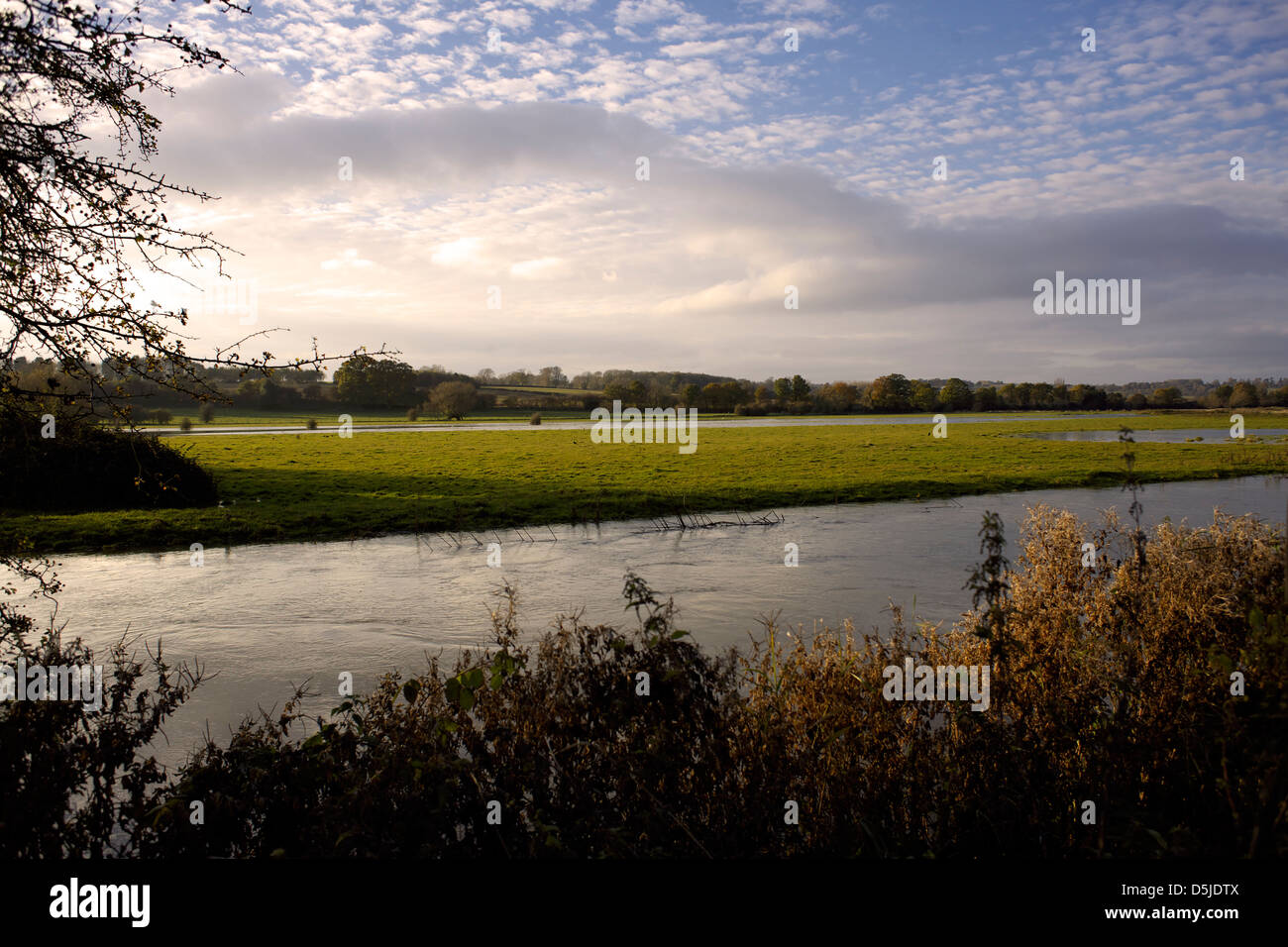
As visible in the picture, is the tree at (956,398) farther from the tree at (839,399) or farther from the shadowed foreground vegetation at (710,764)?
the shadowed foreground vegetation at (710,764)

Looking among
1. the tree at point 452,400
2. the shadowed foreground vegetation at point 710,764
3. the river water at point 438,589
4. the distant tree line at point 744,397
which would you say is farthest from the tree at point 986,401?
the shadowed foreground vegetation at point 710,764

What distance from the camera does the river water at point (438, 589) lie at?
12.3 metres

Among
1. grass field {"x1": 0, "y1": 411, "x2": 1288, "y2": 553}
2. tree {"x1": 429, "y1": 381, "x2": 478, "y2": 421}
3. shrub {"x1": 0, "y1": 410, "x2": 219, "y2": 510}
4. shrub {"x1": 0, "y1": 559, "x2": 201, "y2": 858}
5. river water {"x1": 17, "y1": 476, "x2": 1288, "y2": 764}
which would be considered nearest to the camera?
shrub {"x1": 0, "y1": 559, "x2": 201, "y2": 858}

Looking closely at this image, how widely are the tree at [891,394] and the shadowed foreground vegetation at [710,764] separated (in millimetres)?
155381

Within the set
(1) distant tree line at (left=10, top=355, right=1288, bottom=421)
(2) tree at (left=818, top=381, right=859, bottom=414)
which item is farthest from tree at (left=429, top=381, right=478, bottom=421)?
(2) tree at (left=818, top=381, right=859, bottom=414)

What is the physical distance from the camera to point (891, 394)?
163m

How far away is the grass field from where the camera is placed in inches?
947

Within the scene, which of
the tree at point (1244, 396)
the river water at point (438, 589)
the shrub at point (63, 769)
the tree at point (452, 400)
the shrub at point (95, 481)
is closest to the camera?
the shrub at point (63, 769)

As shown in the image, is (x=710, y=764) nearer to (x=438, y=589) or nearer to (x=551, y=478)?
(x=438, y=589)

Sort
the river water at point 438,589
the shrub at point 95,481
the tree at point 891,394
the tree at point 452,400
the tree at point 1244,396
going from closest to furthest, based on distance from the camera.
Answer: the river water at point 438,589, the shrub at point 95,481, the tree at point 452,400, the tree at point 1244,396, the tree at point 891,394

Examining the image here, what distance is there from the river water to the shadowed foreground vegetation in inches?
109

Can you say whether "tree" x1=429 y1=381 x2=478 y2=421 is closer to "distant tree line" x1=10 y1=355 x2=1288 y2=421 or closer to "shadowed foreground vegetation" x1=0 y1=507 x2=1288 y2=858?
"distant tree line" x1=10 y1=355 x2=1288 y2=421

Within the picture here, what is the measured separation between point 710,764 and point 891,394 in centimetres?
16474
